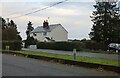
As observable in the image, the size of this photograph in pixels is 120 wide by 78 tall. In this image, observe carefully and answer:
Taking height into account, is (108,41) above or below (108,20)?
below

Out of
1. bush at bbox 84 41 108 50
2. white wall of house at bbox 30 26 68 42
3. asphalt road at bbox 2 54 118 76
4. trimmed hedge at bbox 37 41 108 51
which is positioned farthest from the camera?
white wall of house at bbox 30 26 68 42

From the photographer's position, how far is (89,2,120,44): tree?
6169 centimetres

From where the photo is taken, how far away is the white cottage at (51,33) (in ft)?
287

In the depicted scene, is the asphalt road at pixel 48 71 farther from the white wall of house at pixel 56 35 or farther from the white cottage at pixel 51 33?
the white wall of house at pixel 56 35

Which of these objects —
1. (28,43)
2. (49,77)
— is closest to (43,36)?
(28,43)

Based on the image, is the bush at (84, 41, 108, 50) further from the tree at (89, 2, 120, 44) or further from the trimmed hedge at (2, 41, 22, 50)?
the trimmed hedge at (2, 41, 22, 50)

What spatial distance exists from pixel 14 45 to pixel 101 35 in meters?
23.7

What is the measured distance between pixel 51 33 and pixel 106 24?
89.0 ft

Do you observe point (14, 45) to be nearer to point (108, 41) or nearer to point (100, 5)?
point (108, 41)

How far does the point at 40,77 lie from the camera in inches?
497

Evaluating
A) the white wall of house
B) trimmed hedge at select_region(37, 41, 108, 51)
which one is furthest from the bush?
the white wall of house

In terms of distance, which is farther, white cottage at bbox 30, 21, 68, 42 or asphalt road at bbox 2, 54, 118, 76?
white cottage at bbox 30, 21, 68, 42

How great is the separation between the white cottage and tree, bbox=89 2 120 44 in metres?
22.9

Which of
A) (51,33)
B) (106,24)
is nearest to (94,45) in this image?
(106,24)
